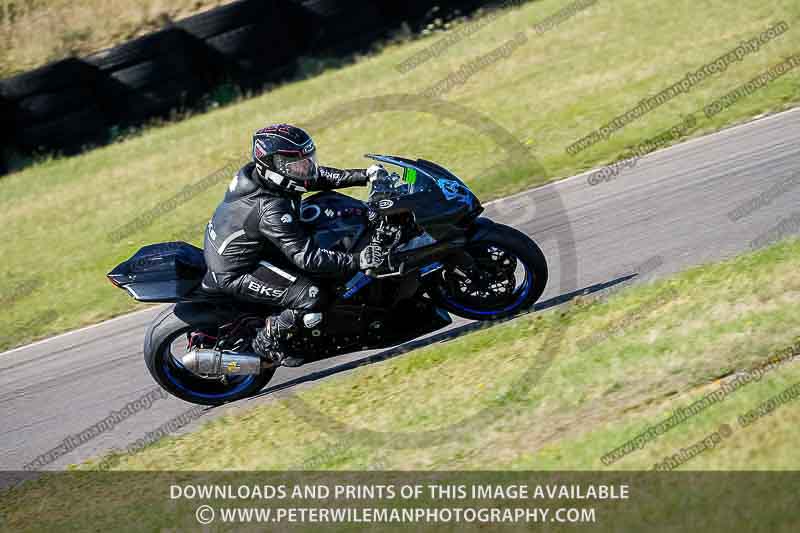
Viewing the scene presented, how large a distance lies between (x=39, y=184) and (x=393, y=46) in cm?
741

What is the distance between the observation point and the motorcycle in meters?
6.65

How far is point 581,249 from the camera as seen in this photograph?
8750mm

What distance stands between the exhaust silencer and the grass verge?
12.5 feet

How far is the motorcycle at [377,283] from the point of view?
6.65 m

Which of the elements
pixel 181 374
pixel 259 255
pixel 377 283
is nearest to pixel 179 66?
pixel 181 374

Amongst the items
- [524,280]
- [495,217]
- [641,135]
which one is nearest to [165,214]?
[495,217]

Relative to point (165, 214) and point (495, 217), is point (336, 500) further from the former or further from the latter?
point (165, 214)

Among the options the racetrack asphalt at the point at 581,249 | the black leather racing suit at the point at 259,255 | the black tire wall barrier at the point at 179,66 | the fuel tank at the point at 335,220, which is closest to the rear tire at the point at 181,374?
the racetrack asphalt at the point at 581,249

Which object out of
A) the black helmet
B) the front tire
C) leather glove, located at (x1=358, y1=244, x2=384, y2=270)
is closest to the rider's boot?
leather glove, located at (x1=358, y1=244, x2=384, y2=270)

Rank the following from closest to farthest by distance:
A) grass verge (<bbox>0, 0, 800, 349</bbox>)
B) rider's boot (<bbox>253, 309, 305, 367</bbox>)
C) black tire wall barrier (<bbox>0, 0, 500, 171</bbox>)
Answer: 1. rider's boot (<bbox>253, 309, 305, 367</bbox>)
2. grass verge (<bbox>0, 0, 800, 349</bbox>)
3. black tire wall barrier (<bbox>0, 0, 500, 171</bbox>)

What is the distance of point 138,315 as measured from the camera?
397 inches
